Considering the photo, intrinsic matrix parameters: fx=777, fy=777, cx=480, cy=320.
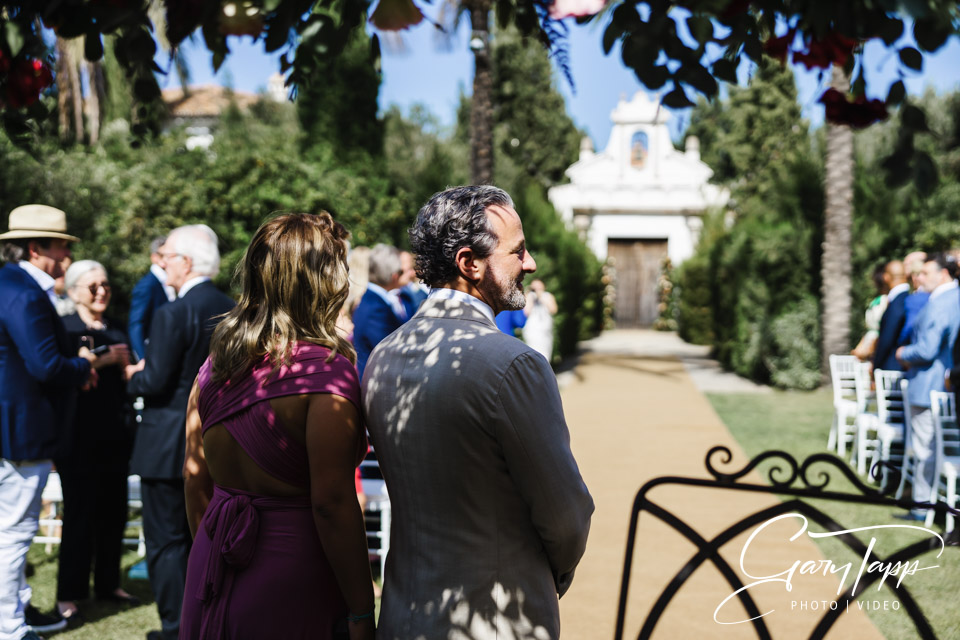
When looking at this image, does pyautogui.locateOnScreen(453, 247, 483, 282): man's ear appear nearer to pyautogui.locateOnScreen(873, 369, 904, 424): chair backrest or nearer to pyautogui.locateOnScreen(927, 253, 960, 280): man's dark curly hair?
pyautogui.locateOnScreen(927, 253, 960, 280): man's dark curly hair

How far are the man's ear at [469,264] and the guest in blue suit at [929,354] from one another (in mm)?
5082

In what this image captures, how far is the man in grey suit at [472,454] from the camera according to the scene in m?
1.83

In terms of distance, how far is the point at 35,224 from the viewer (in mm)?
3967

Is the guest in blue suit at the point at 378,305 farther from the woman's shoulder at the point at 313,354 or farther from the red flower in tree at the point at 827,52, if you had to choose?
the red flower in tree at the point at 827,52

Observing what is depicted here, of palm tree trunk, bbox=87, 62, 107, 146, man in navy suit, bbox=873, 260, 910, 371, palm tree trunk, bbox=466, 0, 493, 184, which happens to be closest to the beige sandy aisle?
man in navy suit, bbox=873, 260, 910, 371

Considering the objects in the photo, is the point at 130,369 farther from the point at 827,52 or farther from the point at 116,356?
the point at 827,52

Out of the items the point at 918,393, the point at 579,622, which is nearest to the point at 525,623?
the point at 579,622

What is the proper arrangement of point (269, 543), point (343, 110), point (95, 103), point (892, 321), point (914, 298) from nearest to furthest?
point (269, 543) → point (914, 298) → point (892, 321) → point (343, 110) → point (95, 103)

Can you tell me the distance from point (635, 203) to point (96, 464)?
2682 centimetres

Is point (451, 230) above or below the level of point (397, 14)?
below

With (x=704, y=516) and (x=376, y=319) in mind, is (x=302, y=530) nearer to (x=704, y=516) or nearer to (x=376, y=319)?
(x=376, y=319)

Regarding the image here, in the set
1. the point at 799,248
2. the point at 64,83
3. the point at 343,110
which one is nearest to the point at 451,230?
the point at 799,248

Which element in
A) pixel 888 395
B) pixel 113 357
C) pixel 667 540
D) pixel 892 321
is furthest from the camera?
pixel 888 395

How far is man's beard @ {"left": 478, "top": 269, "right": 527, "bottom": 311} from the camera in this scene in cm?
201
